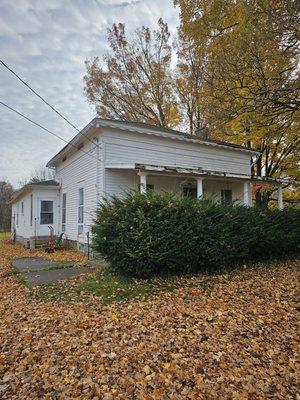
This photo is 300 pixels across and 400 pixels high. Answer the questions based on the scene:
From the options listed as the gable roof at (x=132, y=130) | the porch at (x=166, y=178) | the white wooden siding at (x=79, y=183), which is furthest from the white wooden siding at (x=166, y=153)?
the white wooden siding at (x=79, y=183)

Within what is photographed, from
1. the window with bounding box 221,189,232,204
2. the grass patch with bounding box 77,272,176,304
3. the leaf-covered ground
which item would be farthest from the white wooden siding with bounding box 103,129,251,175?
the leaf-covered ground

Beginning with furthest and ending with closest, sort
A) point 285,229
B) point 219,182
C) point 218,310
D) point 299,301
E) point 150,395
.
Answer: point 219,182 → point 285,229 → point 299,301 → point 218,310 → point 150,395

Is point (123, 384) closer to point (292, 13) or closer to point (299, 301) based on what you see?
point (299, 301)

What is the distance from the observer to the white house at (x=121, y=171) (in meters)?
11.3

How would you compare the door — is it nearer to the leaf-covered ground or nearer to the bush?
the bush

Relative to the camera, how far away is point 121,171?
11703 millimetres

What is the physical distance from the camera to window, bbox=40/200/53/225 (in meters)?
16.0

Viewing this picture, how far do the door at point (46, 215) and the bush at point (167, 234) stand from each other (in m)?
8.73

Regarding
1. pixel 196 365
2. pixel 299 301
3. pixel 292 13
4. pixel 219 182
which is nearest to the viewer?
pixel 196 365

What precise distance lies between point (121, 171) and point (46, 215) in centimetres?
659

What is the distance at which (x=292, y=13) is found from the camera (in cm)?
702

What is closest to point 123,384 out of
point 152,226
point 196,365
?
point 196,365

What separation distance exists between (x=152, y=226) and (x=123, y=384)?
437 centimetres

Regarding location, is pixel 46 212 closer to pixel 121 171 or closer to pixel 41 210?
pixel 41 210
